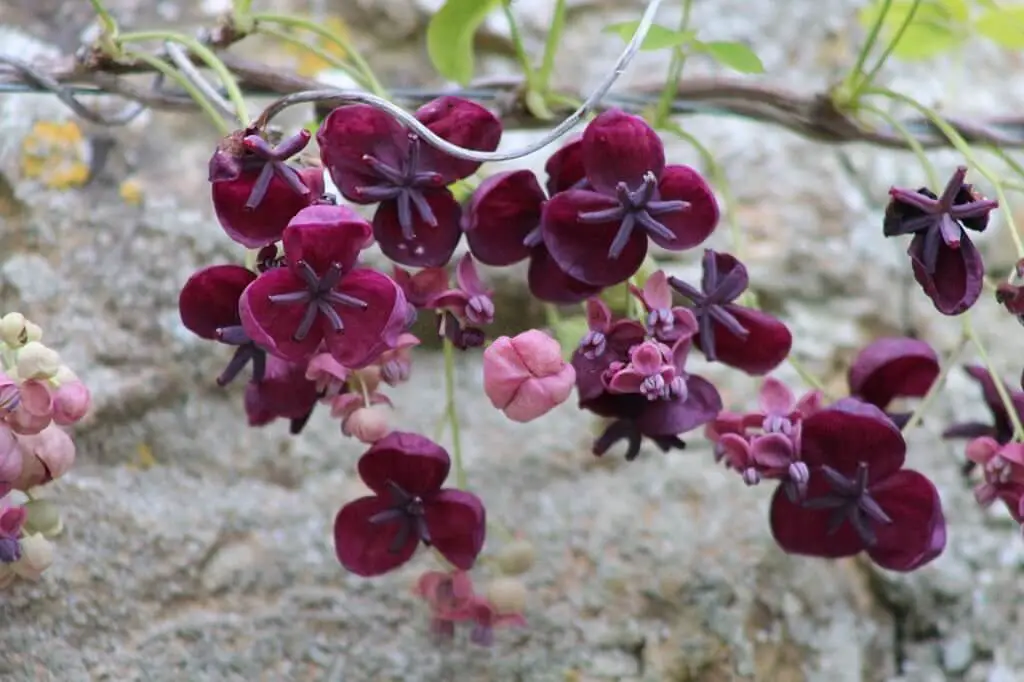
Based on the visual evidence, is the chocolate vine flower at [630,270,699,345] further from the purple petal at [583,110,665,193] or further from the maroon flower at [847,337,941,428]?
the maroon flower at [847,337,941,428]

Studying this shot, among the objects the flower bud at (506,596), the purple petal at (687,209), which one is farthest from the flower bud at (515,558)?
the purple petal at (687,209)

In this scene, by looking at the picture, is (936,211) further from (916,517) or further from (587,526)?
(587,526)

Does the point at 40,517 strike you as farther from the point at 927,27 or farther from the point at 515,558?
the point at 927,27

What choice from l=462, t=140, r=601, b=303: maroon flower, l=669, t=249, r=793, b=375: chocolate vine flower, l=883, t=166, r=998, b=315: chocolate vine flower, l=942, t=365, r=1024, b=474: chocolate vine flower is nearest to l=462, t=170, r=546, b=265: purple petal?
l=462, t=140, r=601, b=303: maroon flower

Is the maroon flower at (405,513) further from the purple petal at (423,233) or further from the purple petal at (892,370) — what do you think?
the purple petal at (892,370)

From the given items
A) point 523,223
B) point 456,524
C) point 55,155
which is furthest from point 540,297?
point 55,155
